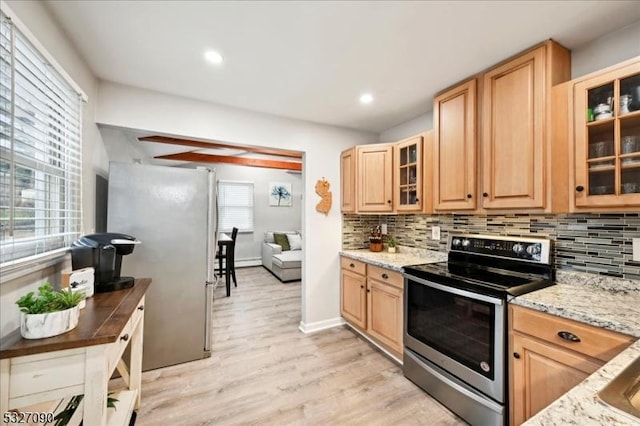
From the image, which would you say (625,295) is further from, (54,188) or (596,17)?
(54,188)

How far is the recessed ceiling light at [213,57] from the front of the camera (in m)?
1.76

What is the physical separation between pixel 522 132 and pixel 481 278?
98 cm

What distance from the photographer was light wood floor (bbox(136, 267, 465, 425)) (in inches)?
69.4

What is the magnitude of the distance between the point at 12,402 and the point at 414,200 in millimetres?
2730

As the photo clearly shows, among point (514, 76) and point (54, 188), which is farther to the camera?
point (514, 76)

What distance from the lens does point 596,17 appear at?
145cm

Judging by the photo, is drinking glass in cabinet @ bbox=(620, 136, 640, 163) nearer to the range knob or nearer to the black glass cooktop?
the range knob

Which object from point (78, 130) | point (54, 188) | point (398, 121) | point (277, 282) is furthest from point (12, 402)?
point (277, 282)

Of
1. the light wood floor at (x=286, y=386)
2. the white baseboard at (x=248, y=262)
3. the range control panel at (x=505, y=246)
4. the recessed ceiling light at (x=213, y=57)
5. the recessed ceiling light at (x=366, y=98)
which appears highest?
the recessed ceiling light at (x=366, y=98)

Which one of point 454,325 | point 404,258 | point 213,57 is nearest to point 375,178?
point 404,258

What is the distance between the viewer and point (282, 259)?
5121mm

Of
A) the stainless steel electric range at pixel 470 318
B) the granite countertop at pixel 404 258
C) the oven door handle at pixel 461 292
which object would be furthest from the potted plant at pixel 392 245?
the oven door handle at pixel 461 292

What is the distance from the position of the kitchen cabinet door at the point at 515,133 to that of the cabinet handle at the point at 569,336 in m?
0.73

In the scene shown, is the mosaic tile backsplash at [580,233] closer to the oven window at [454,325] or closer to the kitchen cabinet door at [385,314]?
the oven window at [454,325]
